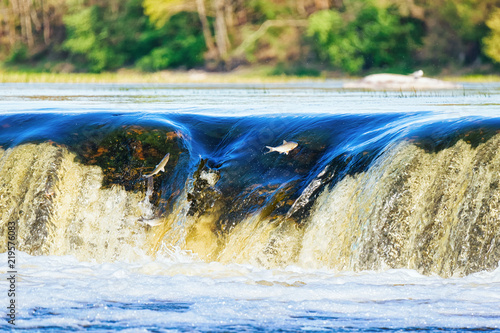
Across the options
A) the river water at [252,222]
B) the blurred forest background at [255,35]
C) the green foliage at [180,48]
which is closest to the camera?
the river water at [252,222]

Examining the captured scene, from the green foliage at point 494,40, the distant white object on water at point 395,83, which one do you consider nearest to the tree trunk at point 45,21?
the green foliage at point 494,40

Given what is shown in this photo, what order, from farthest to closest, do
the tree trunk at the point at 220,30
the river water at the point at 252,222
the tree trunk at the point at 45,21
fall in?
the tree trunk at the point at 45,21 < the tree trunk at the point at 220,30 < the river water at the point at 252,222

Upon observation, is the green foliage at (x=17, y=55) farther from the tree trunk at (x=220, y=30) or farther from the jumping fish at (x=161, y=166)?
the jumping fish at (x=161, y=166)

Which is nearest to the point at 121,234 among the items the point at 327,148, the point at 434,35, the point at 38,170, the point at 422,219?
the point at 38,170

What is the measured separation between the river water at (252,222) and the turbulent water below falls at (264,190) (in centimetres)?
2

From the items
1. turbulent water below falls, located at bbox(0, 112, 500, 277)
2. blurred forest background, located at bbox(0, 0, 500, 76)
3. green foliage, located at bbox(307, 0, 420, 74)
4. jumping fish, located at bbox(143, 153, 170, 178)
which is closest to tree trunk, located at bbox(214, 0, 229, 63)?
blurred forest background, located at bbox(0, 0, 500, 76)

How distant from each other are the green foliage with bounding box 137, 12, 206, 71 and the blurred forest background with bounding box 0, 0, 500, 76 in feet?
0.21

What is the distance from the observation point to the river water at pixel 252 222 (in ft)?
20.2

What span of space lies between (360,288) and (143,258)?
2.65m

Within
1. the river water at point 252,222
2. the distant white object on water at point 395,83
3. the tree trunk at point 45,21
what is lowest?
the river water at point 252,222

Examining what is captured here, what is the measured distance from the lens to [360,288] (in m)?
6.67

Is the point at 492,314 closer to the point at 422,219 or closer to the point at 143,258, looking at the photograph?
the point at 422,219

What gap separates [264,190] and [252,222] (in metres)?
0.52

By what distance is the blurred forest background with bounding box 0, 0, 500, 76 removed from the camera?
36281mm
